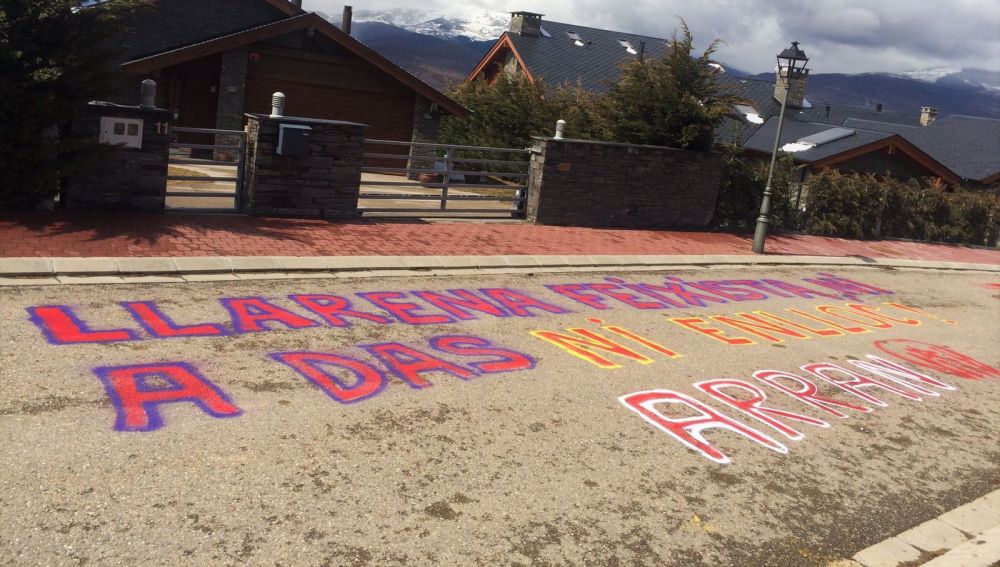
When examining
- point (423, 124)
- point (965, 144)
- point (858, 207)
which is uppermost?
point (965, 144)

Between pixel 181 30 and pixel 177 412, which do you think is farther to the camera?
pixel 181 30

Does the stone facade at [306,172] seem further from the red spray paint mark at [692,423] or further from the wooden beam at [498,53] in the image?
the wooden beam at [498,53]

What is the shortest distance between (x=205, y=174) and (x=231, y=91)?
4737 mm

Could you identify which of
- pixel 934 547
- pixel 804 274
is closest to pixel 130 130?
pixel 934 547

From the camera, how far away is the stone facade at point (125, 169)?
10.8 m

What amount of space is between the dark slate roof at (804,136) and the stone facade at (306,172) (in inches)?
681

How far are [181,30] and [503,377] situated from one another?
20254mm

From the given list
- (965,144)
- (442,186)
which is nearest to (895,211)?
(442,186)

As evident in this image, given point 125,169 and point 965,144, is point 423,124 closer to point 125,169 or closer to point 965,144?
point 125,169

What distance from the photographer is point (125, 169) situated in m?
11.3

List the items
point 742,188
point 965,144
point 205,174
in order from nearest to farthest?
1. point 205,174
2. point 742,188
3. point 965,144

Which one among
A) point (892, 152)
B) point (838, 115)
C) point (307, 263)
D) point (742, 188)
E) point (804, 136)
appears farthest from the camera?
point (838, 115)

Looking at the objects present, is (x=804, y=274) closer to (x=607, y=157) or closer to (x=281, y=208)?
(x=607, y=157)

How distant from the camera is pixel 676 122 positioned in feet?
58.1
